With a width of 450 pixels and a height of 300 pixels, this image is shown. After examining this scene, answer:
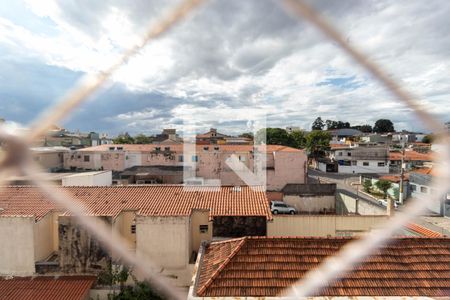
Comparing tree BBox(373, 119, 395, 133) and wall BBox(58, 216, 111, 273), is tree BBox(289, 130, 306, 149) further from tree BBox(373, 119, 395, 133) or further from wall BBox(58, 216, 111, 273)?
wall BBox(58, 216, 111, 273)

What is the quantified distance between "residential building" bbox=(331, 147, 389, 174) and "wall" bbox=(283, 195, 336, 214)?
1151 centimetres

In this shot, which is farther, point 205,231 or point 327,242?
point 205,231

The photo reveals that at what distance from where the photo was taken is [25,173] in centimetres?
76

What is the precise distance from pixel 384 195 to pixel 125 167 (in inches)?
532

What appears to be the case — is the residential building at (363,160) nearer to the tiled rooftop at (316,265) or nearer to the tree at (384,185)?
the tree at (384,185)

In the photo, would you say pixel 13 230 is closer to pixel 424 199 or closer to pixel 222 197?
pixel 222 197

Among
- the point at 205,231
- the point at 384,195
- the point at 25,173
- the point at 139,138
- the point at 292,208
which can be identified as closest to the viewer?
the point at 25,173

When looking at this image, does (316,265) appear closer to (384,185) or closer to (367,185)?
(384,185)

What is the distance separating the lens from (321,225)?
7785 mm

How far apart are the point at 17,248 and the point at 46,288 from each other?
3.54 ft

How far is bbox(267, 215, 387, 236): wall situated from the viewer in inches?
295

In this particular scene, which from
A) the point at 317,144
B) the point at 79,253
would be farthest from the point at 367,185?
the point at 79,253

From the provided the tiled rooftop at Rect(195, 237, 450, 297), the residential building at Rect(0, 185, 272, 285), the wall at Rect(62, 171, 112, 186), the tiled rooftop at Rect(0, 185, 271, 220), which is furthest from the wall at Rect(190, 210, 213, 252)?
the wall at Rect(62, 171, 112, 186)

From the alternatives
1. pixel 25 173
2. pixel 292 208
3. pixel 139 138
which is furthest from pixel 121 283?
pixel 139 138
